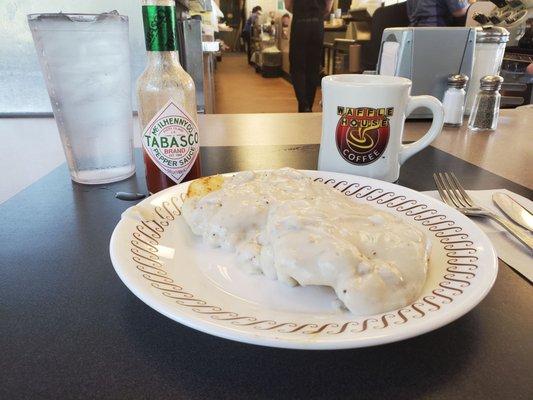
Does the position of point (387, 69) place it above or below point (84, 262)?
above

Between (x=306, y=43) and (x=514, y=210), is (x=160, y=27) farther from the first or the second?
(x=306, y=43)

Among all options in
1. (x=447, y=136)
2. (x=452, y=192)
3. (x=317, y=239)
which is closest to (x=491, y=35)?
(x=447, y=136)

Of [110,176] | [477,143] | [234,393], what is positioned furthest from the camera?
[477,143]

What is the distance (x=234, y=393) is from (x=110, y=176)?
1.75 feet

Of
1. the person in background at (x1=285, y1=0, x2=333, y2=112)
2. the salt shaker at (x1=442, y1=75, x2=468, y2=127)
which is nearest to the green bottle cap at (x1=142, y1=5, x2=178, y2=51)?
the salt shaker at (x1=442, y1=75, x2=468, y2=127)

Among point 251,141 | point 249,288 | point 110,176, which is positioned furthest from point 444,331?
point 251,141

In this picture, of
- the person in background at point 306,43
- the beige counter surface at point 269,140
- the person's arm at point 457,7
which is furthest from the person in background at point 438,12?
the beige counter surface at point 269,140

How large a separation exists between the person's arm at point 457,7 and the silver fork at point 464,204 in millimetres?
2189

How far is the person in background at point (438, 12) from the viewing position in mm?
2420

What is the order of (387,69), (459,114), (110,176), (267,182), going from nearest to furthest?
(267,182) → (110,176) → (459,114) → (387,69)

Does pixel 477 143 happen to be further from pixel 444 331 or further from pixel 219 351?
pixel 219 351

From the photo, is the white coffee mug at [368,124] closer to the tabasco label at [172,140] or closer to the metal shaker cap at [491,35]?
the tabasco label at [172,140]

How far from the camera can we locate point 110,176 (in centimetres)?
72

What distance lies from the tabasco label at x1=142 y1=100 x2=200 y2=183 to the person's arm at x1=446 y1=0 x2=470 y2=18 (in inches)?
94.8
